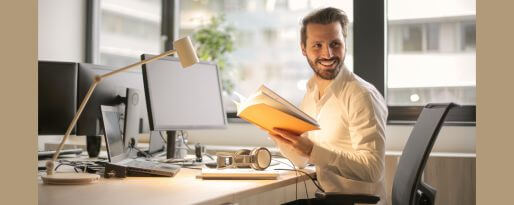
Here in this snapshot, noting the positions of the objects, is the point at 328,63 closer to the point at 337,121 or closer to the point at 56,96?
the point at 337,121

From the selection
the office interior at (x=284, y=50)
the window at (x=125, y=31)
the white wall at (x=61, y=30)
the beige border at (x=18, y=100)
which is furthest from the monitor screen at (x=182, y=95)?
the white wall at (x=61, y=30)

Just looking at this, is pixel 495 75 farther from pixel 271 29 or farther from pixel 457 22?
pixel 271 29

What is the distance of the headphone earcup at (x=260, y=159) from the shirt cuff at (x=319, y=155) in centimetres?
28

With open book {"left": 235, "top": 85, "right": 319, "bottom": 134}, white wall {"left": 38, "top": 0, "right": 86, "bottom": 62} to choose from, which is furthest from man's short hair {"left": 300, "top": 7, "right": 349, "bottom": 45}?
white wall {"left": 38, "top": 0, "right": 86, "bottom": 62}

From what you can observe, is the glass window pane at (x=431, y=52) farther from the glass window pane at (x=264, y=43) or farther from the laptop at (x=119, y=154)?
the laptop at (x=119, y=154)

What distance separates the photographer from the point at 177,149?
2.94 metres

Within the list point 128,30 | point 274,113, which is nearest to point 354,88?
point 274,113

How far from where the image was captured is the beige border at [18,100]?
2.77ft

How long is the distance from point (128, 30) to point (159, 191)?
10.5 feet

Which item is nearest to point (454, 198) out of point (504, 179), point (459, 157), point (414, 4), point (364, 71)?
point (459, 157)

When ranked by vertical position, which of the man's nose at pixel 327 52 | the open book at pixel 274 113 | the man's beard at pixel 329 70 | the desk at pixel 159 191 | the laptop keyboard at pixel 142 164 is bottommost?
the desk at pixel 159 191

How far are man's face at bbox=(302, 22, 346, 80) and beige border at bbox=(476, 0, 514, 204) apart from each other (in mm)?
655

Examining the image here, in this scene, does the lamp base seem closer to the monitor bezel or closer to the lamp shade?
the monitor bezel

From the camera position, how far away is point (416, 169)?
1.83 m
